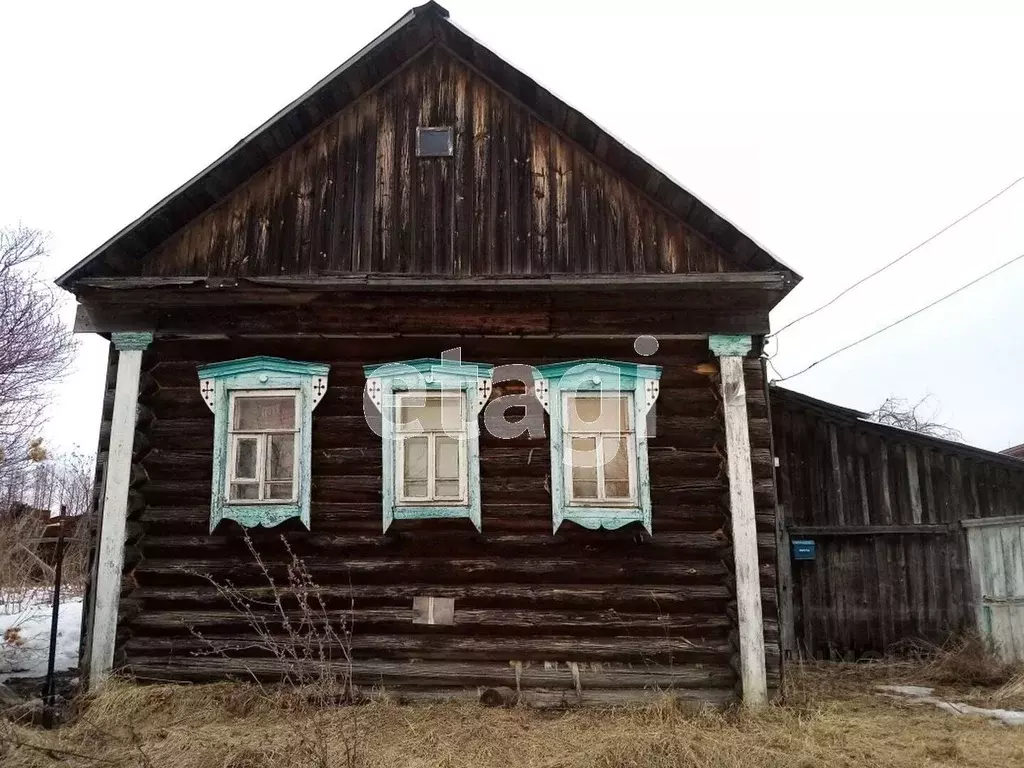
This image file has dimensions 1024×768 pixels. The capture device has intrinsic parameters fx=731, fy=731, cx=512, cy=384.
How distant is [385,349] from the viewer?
7.23m

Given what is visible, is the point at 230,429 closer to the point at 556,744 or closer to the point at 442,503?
the point at 442,503

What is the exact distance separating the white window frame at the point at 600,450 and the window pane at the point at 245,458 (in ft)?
9.90

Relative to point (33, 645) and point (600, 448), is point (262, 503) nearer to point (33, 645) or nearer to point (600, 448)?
point (600, 448)

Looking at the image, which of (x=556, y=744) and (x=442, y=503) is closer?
(x=556, y=744)

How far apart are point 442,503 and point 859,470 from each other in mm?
6417

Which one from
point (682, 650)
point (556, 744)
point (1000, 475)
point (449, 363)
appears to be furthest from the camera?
point (1000, 475)

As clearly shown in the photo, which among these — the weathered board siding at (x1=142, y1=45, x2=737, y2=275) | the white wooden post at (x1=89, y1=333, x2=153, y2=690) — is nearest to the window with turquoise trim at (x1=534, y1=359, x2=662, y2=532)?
the weathered board siding at (x1=142, y1=45, x2=737, y2=275)

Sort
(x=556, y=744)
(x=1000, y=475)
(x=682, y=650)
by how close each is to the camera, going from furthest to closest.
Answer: (x=1000, y=475) → (x=682, y=650) → (x=556, y=744)

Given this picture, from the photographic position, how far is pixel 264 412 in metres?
7.20

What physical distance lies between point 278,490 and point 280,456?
33 centimetres

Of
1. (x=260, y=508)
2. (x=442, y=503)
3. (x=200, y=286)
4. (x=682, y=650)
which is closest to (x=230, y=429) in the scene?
(x=260, y=508)

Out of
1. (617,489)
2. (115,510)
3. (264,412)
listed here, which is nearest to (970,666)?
(617,489)

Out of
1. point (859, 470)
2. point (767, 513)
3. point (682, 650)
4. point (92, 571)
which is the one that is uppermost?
point (859, 470)

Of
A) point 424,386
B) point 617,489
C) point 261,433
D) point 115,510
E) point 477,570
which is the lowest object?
point 477,570
